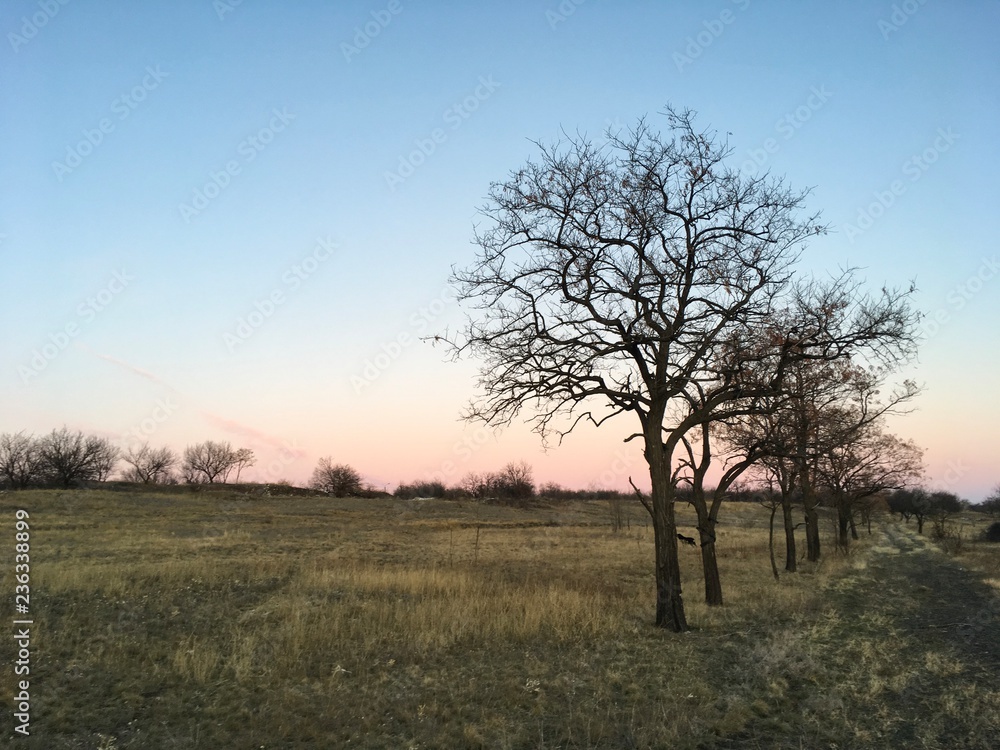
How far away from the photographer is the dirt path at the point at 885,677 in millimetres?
6762

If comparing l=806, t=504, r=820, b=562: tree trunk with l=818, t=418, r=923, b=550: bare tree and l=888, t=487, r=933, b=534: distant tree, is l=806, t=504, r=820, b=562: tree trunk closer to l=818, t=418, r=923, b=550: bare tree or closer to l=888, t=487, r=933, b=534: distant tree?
l=818, t=418, r=923, b=550: bare tree

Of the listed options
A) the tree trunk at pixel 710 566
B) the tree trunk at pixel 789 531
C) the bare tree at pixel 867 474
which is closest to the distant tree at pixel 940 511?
the bare tree at pixel 867 474

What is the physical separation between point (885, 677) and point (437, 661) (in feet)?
22.8

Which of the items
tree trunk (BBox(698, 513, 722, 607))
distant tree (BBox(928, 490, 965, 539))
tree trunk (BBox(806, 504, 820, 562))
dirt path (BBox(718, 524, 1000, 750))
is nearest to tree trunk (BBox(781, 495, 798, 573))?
tree trunk (BBox(806, 504, 820, 562))

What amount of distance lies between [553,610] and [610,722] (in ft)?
19.0

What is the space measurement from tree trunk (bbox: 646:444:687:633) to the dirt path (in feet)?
5.75

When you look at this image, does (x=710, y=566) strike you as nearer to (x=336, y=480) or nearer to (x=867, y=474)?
(x=867, y=474)

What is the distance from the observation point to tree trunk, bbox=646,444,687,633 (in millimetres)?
11938

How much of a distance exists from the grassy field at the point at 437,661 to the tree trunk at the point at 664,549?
510mm

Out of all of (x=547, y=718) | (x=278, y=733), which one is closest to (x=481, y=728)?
(x=547, y=718)

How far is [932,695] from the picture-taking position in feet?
27.2

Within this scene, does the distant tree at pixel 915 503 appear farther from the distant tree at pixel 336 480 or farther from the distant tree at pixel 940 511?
the distant tree at pixel 336 480

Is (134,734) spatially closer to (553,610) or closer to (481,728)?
(481,728)

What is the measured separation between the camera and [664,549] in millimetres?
12078
